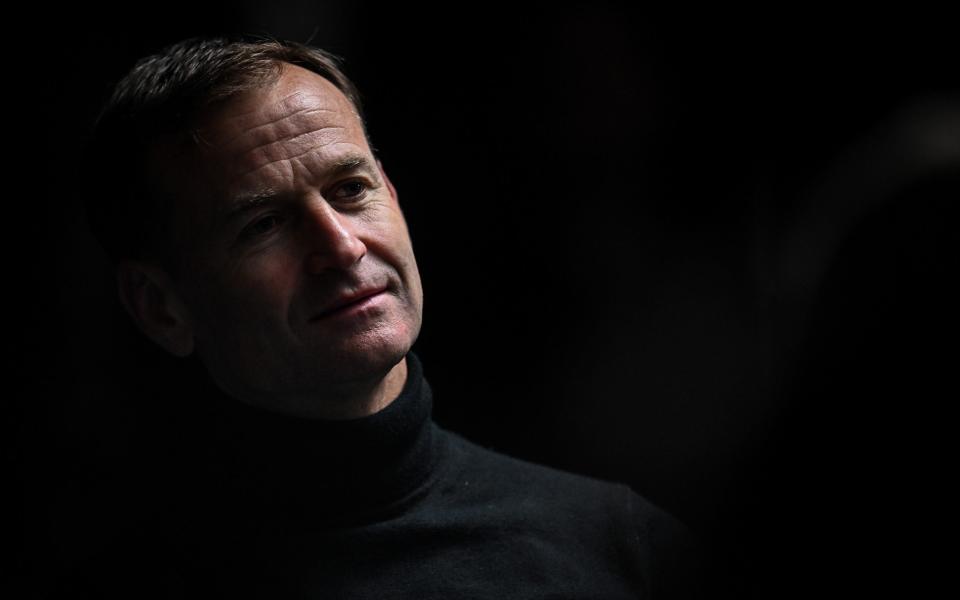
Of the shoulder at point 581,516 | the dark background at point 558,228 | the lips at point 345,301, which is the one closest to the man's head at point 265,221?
the lips at point 345,301

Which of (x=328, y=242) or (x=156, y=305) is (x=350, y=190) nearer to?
(x=328, y=242)

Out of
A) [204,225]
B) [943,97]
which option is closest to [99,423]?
[204,225]

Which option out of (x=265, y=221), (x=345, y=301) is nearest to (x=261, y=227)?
(x=265, y=221)

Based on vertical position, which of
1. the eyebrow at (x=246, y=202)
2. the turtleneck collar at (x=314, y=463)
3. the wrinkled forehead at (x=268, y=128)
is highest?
the wrinkled forehead at (x=268, y=128)

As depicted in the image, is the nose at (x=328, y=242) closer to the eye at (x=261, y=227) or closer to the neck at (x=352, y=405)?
the eye at (x=261, y=227)

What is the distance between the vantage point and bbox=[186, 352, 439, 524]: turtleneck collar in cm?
104

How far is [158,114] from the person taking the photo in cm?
104

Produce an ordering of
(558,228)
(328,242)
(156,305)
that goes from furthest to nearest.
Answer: (558,228), (156,305), (328,242)

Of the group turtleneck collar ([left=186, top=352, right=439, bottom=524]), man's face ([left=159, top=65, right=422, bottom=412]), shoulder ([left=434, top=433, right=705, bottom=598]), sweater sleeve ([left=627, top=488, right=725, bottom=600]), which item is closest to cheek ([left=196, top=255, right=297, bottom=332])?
man's face ([left=159, top=65, right=422, bottom=412])

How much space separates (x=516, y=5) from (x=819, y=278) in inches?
22.2

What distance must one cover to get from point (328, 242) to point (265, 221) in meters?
0.08

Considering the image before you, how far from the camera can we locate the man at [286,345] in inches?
40.0

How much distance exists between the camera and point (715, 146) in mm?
1297

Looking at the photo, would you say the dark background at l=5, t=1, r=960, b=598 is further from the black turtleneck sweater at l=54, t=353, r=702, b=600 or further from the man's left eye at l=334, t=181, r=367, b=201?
the man's left eye at l=334, t=181, r=367, b=201
